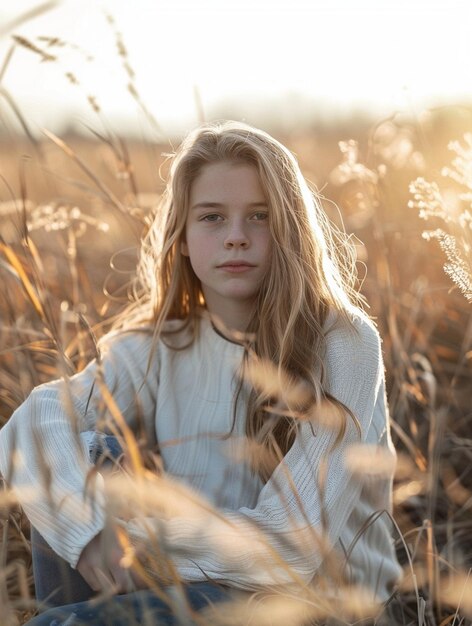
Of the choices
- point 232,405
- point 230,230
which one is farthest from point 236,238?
point 232,405

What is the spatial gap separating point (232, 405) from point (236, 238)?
422 mm

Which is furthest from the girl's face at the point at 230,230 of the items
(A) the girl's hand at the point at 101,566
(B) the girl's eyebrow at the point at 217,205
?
(A) the girl's hand at the point at 101,566

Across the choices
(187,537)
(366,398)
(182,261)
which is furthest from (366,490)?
(182,261)

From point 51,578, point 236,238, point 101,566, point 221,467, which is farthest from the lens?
point 221,467

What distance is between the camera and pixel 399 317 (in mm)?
2727

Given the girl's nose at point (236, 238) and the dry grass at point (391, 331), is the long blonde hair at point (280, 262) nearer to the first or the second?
the girl's nose at point (236, 238)

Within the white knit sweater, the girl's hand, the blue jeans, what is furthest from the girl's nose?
the girl's hand

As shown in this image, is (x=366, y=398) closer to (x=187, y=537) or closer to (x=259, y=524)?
(x=259, y=524)

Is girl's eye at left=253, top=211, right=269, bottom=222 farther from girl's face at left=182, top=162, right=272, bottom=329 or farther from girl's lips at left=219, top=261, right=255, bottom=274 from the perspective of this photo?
girl's lips at left=219, top=261, right=255, bottom=274

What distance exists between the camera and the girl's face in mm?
1882

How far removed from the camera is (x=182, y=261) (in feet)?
6.95

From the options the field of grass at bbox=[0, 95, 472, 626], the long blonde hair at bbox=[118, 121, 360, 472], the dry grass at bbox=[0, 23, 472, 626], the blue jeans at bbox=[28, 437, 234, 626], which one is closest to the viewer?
the blue jeans at bbox=[28, 437, 234, 626]

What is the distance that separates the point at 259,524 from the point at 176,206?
774 millimetres

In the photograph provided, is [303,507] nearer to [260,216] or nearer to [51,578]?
[51,578]
